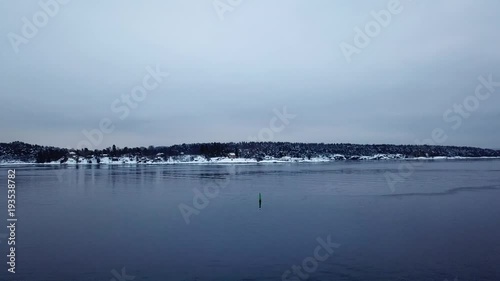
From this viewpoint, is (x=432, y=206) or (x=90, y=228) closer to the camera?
(x=90, y=228)

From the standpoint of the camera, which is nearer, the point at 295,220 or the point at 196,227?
the point at 196,227

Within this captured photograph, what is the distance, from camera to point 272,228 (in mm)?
17844

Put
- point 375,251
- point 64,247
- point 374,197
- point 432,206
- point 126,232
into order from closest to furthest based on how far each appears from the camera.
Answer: point 375,251
point 64,247
point 126,232
point 432,206
point 374,197

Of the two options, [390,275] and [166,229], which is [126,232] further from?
[390,275]

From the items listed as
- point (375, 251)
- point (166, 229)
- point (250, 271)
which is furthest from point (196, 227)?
point (375, 251)

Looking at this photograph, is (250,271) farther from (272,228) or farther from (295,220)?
(295,220)

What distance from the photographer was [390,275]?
436 inches

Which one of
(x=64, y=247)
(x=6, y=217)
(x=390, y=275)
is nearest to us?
(x=390, y=275)

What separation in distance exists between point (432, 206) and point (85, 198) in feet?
83.1

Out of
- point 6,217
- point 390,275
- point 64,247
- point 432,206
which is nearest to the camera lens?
point 390,275

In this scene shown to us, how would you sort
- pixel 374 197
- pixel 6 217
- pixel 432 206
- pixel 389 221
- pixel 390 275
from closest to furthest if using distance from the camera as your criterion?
pixel 390 275 < pixel 389 221 < pixel 6 217 < pixel 432 206 < pixel 374 197

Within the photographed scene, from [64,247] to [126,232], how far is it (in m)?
3.05

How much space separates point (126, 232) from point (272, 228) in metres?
6.72

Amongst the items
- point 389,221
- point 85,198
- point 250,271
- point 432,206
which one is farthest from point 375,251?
point 85,198
